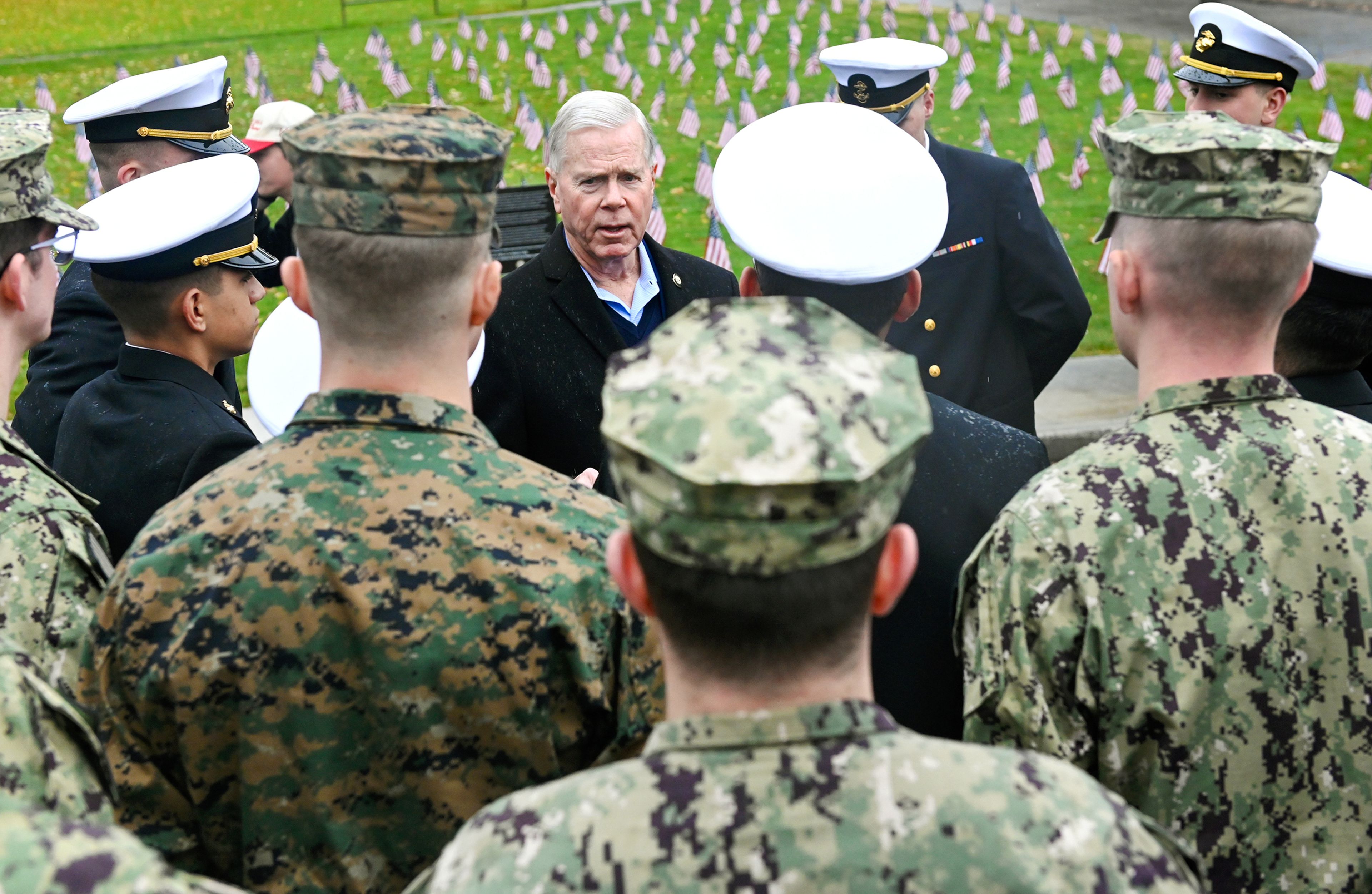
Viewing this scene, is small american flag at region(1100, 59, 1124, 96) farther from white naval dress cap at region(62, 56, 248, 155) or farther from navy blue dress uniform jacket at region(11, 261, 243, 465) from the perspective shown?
navy blue dress uniform jacket at region(11, 261, 243, 465)

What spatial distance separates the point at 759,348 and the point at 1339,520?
3.61ft

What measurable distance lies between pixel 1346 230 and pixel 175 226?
2.43 metres

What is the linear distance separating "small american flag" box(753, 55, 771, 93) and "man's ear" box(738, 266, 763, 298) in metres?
13.3

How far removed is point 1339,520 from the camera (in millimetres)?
1999

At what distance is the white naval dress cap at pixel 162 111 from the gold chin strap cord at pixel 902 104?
90.5 inches

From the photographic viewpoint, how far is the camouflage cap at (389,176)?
198 centimetres

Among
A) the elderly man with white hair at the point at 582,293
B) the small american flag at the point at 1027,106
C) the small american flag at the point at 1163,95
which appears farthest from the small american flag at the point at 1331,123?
the elderly man with white hair at the point at 582,293

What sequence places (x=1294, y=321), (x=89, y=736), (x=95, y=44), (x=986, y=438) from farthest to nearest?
(x=95, y=44)
(x=1294, y=321)
(x=986, y=438)
(x=89, y=736)

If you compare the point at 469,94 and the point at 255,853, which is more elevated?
the point at 255,853

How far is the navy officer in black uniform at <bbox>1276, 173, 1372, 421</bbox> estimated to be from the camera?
259 centimetres

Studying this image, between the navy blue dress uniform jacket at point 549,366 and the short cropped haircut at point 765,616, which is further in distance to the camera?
the navy blue dress uniform jacket at point 549,366

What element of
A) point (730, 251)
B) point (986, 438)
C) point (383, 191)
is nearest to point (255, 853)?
point (383, 191)

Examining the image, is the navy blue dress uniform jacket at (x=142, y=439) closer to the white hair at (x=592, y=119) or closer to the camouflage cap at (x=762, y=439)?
the white hair at (x=592, y=119)

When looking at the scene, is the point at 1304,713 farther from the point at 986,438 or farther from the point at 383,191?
the point at 383,191
